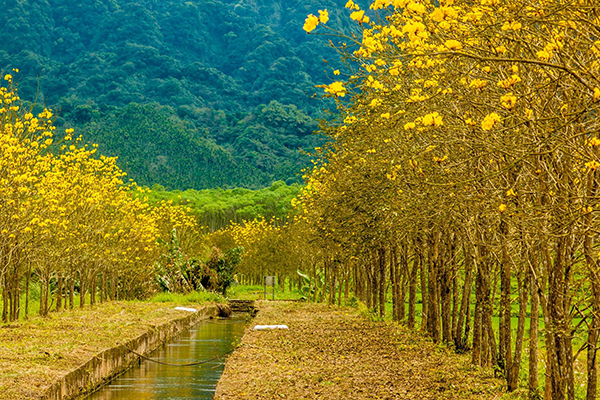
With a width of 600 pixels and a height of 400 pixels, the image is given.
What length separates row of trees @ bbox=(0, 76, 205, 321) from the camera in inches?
659

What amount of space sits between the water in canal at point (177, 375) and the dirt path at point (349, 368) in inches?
36.7

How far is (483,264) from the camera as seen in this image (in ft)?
43.0

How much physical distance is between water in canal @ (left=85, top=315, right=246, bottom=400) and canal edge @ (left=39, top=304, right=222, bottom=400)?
21cm

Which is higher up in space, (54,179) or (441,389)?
(54,179)

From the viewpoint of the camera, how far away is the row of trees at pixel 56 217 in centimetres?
1673

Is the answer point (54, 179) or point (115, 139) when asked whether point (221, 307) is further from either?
point (115, 139)

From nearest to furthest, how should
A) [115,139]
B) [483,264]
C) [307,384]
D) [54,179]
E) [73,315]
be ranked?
[307,384]
[483,264]
[54,179]
[73,315]
[115,139]

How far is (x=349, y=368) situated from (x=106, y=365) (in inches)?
223

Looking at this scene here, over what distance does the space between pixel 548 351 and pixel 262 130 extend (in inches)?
6948

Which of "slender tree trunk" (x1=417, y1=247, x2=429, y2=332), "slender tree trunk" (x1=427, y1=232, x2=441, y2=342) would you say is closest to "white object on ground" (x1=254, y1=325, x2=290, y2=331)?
"slender tree trunk" (x1=417, y1=247, x2=429, y2=332)

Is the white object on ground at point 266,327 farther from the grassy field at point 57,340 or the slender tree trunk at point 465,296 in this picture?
the slender tree trunk at point 465,296

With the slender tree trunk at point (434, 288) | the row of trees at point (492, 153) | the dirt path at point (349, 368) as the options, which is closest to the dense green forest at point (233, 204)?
the dirt path at point (349, 368)

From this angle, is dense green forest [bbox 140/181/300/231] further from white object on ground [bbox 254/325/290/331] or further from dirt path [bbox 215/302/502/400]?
dirt path [bbox 215/302/502/400]

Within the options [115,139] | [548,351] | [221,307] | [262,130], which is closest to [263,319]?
[221,307]
